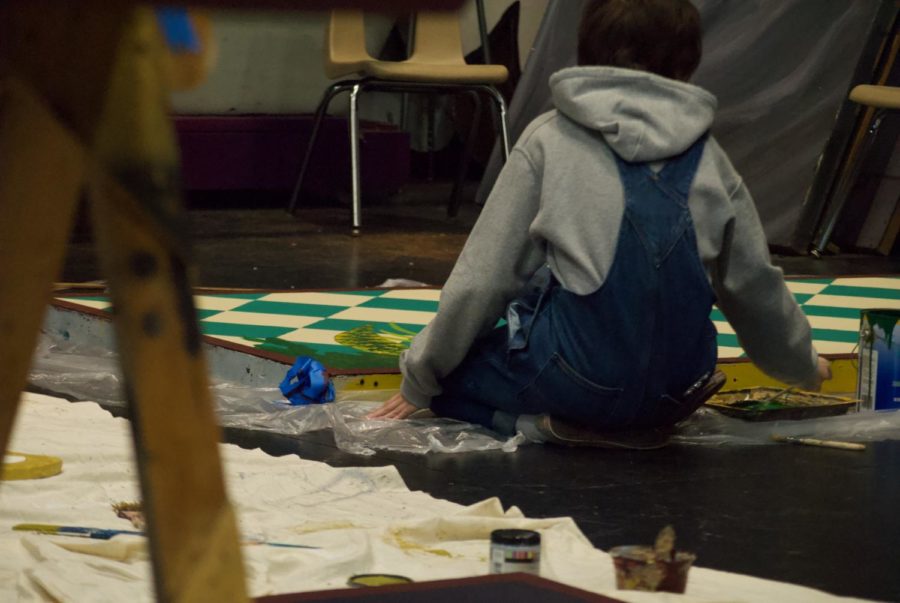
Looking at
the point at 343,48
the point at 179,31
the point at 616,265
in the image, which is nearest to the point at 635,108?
the point at 616,265

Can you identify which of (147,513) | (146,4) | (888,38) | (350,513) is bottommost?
(350,513)

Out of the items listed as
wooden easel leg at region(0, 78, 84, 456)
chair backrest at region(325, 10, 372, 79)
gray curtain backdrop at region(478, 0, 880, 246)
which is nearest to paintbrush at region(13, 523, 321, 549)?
wooden easel leg at region(0, 78, 84, 456)

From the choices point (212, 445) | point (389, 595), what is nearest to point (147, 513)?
point (212, 445)

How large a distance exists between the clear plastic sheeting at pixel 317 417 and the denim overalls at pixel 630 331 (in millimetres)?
96

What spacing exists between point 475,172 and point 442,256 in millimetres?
2502

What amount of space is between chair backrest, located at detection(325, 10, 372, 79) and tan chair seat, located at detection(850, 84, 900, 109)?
139cm

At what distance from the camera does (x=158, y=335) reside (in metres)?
0.73

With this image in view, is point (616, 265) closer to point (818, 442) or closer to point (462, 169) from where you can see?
point (818, 442)

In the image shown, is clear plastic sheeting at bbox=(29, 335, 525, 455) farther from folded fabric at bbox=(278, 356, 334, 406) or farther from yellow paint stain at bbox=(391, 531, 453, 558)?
yellow paint stain at bbox=(391, 531, 453, 558)

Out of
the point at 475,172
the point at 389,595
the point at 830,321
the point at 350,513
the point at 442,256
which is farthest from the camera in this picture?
the point at 475,172

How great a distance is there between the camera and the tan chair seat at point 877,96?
13.6 feet

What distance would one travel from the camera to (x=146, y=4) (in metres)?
0.65

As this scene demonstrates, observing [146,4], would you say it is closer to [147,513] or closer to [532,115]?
[147,513]

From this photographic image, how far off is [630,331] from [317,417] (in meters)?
0.51
